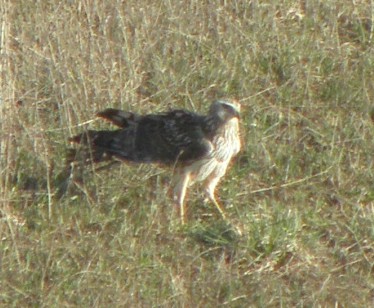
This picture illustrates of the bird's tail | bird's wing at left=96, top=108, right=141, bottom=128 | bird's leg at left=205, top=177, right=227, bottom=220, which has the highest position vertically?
bird's wing at left=96, top=108, right=141, bottom=128

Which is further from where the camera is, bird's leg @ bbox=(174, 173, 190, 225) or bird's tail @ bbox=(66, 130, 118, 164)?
bird's tail @ bbox=(66, 130, 118, 164)

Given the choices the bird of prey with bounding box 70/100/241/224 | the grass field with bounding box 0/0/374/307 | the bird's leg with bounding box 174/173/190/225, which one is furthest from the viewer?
the bird of prey with bounding box 70/100/241/224

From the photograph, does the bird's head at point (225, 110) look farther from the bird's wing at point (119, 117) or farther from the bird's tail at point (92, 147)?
the bird's tail at point (92, 147)

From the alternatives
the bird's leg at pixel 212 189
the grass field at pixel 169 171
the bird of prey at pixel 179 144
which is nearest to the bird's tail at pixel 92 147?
the bird of prey at pixel 179 144

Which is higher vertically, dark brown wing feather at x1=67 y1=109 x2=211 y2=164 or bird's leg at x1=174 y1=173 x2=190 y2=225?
dark brown wing feather at x1=67 y1=109 x2=211 y2=164

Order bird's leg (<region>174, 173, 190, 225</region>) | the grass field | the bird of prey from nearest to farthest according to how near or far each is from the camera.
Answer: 1. the grass field
2. bird's leg (<region>174, 173, 190, 225</region>)
3. the bird of prey

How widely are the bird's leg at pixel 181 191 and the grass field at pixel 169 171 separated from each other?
0.35 feet

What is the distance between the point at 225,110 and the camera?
8.59 m

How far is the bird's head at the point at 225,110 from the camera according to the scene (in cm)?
857

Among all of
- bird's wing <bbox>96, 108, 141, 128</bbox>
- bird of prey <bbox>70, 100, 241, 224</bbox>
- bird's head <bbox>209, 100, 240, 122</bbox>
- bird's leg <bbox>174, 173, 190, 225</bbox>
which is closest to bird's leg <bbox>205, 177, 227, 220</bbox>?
bird of prey <bbox>70, 100, 241, 224</bbox>

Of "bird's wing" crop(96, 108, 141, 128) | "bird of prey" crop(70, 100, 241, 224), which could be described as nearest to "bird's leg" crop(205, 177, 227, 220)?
"bird of prey" crop(70, 100, 241, 224)


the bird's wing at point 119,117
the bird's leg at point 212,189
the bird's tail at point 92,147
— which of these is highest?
the bird's wing at point 119,117

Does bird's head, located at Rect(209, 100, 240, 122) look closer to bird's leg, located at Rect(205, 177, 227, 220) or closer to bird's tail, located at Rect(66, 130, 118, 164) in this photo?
bird's leg, located at Rect(205, 177, 227, 220)

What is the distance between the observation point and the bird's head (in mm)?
8570
